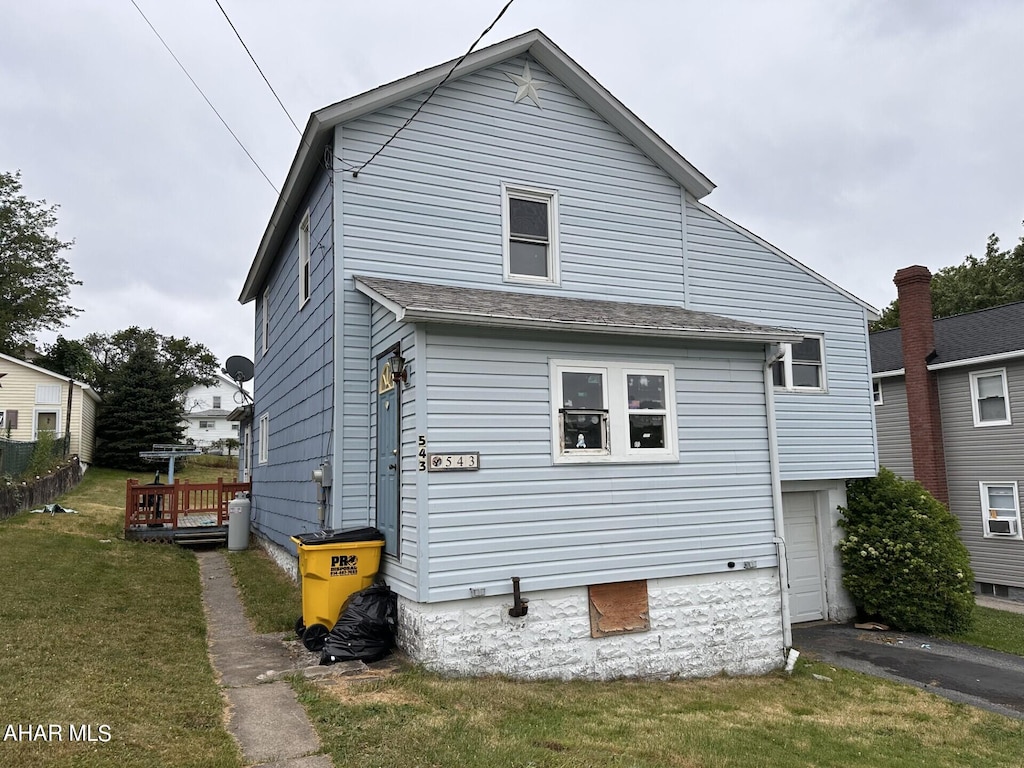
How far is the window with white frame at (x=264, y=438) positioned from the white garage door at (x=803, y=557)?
10.2 m

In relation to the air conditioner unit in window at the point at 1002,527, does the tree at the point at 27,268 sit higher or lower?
higher

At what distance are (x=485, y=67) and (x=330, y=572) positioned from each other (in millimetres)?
7094

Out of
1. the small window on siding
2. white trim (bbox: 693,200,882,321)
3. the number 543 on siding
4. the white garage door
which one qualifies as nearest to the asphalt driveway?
the white garage door

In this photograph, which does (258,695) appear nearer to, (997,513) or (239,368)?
(239,368)

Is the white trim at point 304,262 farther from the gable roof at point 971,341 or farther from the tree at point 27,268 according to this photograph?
the tree at point 27,268

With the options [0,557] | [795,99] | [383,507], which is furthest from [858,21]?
[0,557]

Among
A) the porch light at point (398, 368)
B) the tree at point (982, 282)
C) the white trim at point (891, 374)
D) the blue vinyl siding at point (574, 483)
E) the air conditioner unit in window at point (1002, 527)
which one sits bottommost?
the air conditioner unit in window at point (1002, 527)

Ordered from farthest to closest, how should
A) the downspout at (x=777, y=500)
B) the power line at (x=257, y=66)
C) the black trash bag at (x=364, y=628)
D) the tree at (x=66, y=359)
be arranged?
the tree at (x=66, y=359), the downspout at (x=777, y=500), the power line at (x=257, y=66), the black trash bag at (x=364, y=628)

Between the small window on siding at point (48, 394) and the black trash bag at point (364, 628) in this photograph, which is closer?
the black trash bag at point (364, 628)

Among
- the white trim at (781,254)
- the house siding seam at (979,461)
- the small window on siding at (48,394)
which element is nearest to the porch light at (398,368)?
the white trim at (781,254)

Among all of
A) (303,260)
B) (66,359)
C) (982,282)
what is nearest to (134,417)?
(66,359)

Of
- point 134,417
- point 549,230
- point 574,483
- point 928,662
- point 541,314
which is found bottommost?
point 928,662

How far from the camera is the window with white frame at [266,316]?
15.3 m

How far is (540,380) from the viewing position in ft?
24.9
